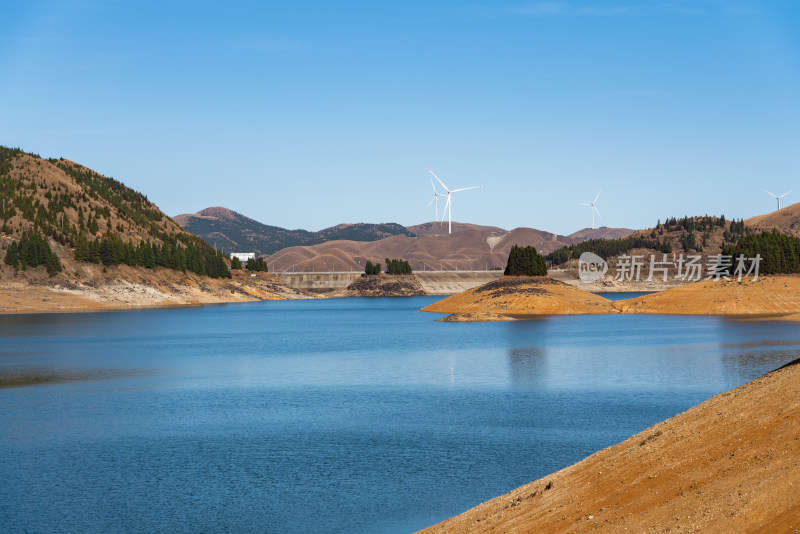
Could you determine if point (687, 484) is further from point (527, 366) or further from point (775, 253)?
point (775, 253)

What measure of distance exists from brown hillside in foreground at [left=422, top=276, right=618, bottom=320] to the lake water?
61.4 m

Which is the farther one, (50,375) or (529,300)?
(529,300)

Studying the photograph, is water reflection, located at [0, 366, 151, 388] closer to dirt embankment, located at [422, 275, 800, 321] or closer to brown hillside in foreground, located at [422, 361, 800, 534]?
brown hillside in foreground, located at [422, 361, 800, 534]

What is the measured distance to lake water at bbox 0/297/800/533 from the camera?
2967cm

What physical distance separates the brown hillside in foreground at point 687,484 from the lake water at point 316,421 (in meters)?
4.33

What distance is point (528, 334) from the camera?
11812 cm

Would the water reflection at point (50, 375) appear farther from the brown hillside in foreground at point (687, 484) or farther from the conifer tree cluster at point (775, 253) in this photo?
the conifer tree cluster at point (775, 253)

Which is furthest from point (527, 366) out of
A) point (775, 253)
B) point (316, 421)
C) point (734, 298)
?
point (775, 253)

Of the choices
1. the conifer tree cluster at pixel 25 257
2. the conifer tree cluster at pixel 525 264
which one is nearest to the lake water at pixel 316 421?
the conifer tree cluster at pixel 525 264

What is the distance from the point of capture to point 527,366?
76.0 metres

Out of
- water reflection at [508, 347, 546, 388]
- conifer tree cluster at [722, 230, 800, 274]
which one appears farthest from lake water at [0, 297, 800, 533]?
conifer tree cluster at [722, 230, 800, 274]

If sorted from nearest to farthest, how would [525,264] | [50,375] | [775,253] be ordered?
[50,375] → [775,253] → [525,264]

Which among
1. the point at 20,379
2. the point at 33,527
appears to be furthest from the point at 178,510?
the point at 20,379

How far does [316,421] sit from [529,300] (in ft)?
410
